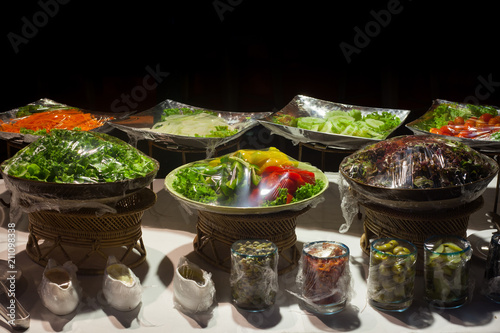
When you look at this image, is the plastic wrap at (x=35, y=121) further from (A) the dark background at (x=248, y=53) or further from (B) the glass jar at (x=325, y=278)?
(B) the glass jar at (x=325, y=278)

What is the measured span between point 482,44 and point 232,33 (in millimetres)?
2171

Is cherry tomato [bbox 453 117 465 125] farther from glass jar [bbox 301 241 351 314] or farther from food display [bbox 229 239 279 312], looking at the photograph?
food display [bbox 229 239 279 312]

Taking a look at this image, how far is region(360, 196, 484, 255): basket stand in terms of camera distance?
6.74 feet

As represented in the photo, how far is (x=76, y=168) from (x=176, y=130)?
0.98 meters

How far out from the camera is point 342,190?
91.4 inches

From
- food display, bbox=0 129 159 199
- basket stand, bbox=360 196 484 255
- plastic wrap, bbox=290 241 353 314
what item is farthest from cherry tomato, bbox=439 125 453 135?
food display, bbox=0 129 159 199

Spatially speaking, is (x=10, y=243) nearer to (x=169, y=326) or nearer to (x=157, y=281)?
(x=157, y=281)

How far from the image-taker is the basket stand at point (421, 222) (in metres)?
2.05

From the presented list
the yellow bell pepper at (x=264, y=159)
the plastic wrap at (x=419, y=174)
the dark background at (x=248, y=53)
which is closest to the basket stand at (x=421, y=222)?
the plastic wrap at (x=419, y=174)

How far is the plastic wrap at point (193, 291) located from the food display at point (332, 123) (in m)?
1.19

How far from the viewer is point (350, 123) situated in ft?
10.1

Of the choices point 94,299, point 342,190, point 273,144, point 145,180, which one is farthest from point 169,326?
point 273,144

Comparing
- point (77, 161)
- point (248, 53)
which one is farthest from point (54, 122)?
point (248, 53)

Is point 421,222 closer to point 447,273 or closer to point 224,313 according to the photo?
point 447,273
